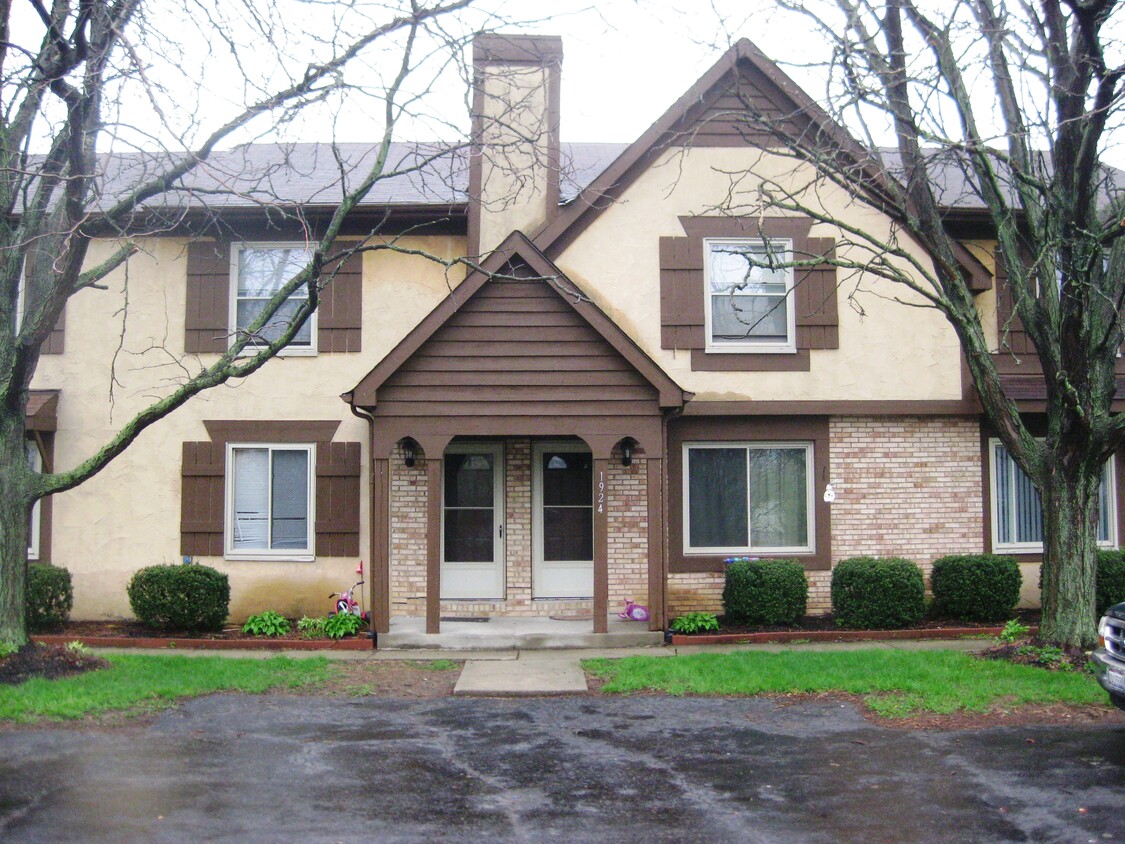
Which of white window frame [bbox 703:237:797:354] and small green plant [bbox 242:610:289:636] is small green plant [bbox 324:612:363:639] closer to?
small green plant [bbox 242:610:289:636]

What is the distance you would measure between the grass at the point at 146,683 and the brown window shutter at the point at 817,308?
7190mm

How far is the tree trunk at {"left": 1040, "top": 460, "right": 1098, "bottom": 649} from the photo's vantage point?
10352mm

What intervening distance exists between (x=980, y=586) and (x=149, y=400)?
35.2ft

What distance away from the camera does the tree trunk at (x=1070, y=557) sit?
10.4 meters

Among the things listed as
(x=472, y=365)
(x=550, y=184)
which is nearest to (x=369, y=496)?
(x=472, y=365)

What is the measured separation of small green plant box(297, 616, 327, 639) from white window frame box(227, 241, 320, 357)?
11.4 feet

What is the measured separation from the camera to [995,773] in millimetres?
7059

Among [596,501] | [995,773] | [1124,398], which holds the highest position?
[1124,398]

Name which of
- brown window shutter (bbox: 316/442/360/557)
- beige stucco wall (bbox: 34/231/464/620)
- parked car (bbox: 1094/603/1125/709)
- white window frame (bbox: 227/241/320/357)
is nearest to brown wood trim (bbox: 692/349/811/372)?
beige stucco wall (bbox: 34/231/464/620)

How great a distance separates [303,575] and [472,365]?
369 centimetres

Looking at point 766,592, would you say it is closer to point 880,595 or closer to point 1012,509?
point 880,595

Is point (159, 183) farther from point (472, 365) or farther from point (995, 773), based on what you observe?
point (995, 773)

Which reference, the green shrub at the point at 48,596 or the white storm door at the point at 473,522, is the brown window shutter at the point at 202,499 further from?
the white storm door at the point at 473,522

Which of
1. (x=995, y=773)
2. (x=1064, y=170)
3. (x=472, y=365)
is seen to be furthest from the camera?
(x=472, y=365)
